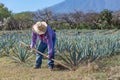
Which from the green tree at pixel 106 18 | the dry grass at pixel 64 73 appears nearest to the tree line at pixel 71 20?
the green tree at pixel 106 18

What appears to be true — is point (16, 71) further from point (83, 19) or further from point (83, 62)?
point (83, 19)

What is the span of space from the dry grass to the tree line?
27.2 m

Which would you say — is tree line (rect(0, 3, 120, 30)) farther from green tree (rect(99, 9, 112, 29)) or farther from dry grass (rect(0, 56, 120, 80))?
dry grass (rect(0, 56, 120, 80))

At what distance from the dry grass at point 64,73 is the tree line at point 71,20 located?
27.2 meters

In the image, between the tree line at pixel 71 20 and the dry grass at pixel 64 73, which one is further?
the tree line at pixel 71 20

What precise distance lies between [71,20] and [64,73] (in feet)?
104

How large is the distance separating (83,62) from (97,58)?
2.09 ft

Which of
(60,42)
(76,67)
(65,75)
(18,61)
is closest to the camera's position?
(65,75)

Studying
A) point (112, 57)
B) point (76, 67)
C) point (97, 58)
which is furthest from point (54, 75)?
point (112, 57)

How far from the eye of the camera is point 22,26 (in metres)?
43.0

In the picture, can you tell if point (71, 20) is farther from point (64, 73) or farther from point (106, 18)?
point (64, 73)

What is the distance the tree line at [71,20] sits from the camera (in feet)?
131

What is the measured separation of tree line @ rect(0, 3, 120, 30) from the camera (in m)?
39.9

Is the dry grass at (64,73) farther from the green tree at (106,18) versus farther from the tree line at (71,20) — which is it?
the tree line at (71,20)
